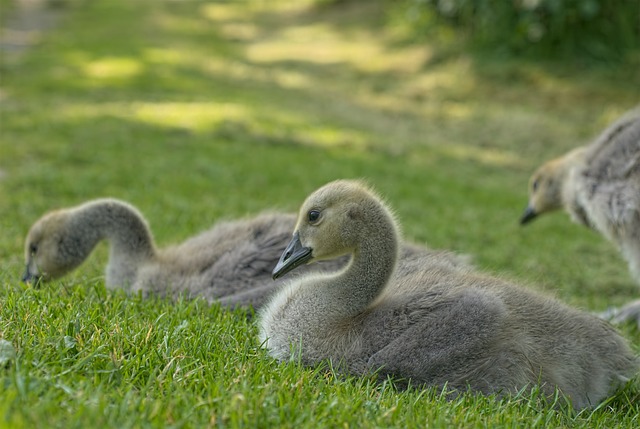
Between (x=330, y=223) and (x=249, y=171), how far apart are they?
7037 millimetres

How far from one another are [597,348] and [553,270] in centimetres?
403

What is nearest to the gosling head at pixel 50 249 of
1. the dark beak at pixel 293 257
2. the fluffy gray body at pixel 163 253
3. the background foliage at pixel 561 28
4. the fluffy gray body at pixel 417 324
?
the fluffy gray body at pixel 163 253

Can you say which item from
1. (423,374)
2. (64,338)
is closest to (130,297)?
(64,338)

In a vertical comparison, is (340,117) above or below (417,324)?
below

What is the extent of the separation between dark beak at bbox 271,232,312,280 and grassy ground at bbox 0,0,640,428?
44 centimetres

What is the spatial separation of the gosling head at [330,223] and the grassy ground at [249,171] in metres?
0.57

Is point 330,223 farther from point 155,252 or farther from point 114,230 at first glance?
point 114,230

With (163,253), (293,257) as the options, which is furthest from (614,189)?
(163,253)

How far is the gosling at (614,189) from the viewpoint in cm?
625

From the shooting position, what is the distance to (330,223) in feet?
14.3

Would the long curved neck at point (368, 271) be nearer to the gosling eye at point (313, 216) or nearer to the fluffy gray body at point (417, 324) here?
the fluffy gray body at point (417, 324)

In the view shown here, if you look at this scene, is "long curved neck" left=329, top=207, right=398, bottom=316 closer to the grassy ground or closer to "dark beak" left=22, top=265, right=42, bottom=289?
the grassy ground

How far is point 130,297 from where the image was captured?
17.0ft

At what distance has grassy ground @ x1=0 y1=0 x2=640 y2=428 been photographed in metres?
3.36
